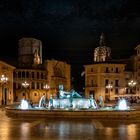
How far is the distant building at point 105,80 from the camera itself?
106875 mm

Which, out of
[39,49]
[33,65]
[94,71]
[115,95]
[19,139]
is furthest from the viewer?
[39,49]

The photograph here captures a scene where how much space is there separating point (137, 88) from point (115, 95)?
6603 millimetres

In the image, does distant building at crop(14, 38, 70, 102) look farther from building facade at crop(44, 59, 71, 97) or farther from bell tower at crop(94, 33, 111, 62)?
bell tower at crop(94, 33, 111, 62)

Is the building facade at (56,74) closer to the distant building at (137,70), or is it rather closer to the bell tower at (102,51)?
the bell tower at (102,51)

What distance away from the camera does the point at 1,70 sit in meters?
86.6

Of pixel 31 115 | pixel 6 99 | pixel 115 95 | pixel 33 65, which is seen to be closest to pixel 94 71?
pixel 115 95

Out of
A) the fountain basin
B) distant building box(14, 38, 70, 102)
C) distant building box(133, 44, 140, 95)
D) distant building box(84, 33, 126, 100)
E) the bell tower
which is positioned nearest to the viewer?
the fountain basin

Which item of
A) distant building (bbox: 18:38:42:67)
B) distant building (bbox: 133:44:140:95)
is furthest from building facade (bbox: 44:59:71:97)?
distant building (bbox: 133:44:140:95)

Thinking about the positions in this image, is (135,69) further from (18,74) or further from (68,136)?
(68,136)

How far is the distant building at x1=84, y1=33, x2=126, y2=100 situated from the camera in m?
107

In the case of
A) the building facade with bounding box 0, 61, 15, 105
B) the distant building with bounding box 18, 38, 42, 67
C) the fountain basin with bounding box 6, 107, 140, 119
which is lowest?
the fountain basin with bounding box 6, 107, 140, 119

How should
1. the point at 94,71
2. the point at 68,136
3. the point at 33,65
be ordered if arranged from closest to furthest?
the point at 68,136 < the point at 94,71 < the point at 33,65

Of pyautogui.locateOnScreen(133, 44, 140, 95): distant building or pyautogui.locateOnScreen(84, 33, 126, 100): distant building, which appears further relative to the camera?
pyautogui.locateOnScreen(84, 33, 126, 100): distant building

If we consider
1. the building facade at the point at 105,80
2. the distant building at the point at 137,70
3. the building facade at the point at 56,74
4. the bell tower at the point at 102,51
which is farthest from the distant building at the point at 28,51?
the distant building at the point at 137,70
